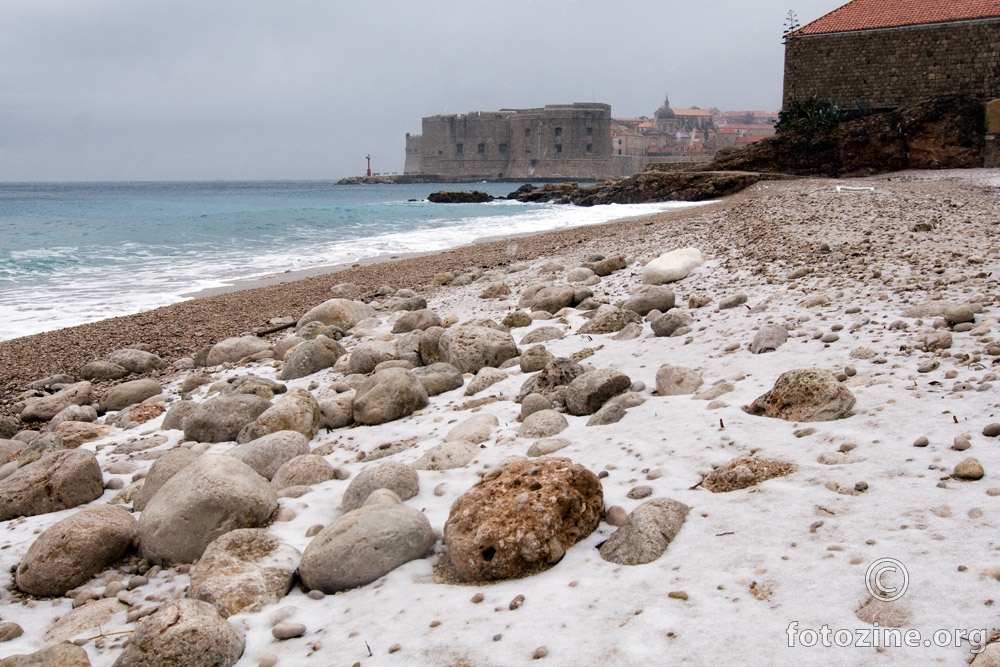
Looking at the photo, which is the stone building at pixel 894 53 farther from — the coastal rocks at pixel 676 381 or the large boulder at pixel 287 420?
the large boulder at pixel 287 420

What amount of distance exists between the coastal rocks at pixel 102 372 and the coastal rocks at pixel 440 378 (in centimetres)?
340

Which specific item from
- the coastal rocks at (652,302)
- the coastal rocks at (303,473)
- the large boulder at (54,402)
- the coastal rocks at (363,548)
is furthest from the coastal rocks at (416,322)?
the coastal rocks at (363,548)

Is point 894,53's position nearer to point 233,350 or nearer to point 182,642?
point 233,350

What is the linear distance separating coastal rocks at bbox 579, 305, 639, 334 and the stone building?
23.1 metres

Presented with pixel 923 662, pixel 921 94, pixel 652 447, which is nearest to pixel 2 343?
pixel 652 447

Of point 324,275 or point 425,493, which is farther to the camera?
point 324,275

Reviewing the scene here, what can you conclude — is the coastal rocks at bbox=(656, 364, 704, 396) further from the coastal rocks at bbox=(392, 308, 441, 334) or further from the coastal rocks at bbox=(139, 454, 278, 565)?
the coastal rocks at bbox=(392, 308, 441, 334)

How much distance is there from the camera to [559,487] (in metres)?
2.71

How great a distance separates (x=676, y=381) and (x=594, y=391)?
1.48 ft

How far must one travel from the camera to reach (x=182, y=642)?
2.29 metres

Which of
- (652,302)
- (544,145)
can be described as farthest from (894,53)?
(544,145)

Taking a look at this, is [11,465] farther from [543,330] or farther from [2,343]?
[2,343]

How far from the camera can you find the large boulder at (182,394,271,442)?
4.80m

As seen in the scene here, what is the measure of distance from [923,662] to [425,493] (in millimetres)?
2135
